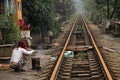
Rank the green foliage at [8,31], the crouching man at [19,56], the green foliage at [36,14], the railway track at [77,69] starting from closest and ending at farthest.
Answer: the railway track at [77,69], the crouching man at [19,56], the green foliage at [8,31], the green foliage at [36,14]

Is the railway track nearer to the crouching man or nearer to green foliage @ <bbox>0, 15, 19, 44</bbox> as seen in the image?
the crouching man

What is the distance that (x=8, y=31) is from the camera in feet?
53.7

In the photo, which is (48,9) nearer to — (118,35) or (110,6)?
(118,35)

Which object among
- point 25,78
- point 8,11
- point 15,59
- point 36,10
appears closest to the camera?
point 25,78

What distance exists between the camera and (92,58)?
15.4 m

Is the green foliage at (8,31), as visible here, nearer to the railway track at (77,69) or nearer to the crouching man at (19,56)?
the railway track at (77,69)

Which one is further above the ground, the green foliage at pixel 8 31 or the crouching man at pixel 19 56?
the green foliage at pixel 8 31

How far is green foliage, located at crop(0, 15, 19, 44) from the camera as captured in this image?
1592 centimetres

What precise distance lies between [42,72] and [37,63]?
22.4 inches

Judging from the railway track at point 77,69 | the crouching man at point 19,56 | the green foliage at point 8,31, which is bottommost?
the railway track at point 77,69

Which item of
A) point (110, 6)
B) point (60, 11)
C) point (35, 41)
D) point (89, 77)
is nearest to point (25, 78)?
point (89, 77)

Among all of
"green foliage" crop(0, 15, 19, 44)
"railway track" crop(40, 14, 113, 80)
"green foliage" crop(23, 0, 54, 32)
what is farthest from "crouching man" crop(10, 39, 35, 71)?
"green foliage" crop(23, 0, 54, 32)

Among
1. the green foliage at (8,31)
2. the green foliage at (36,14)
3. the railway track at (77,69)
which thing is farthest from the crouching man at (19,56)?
the green foliage at (36,14)

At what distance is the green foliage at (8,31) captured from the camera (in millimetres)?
15922
